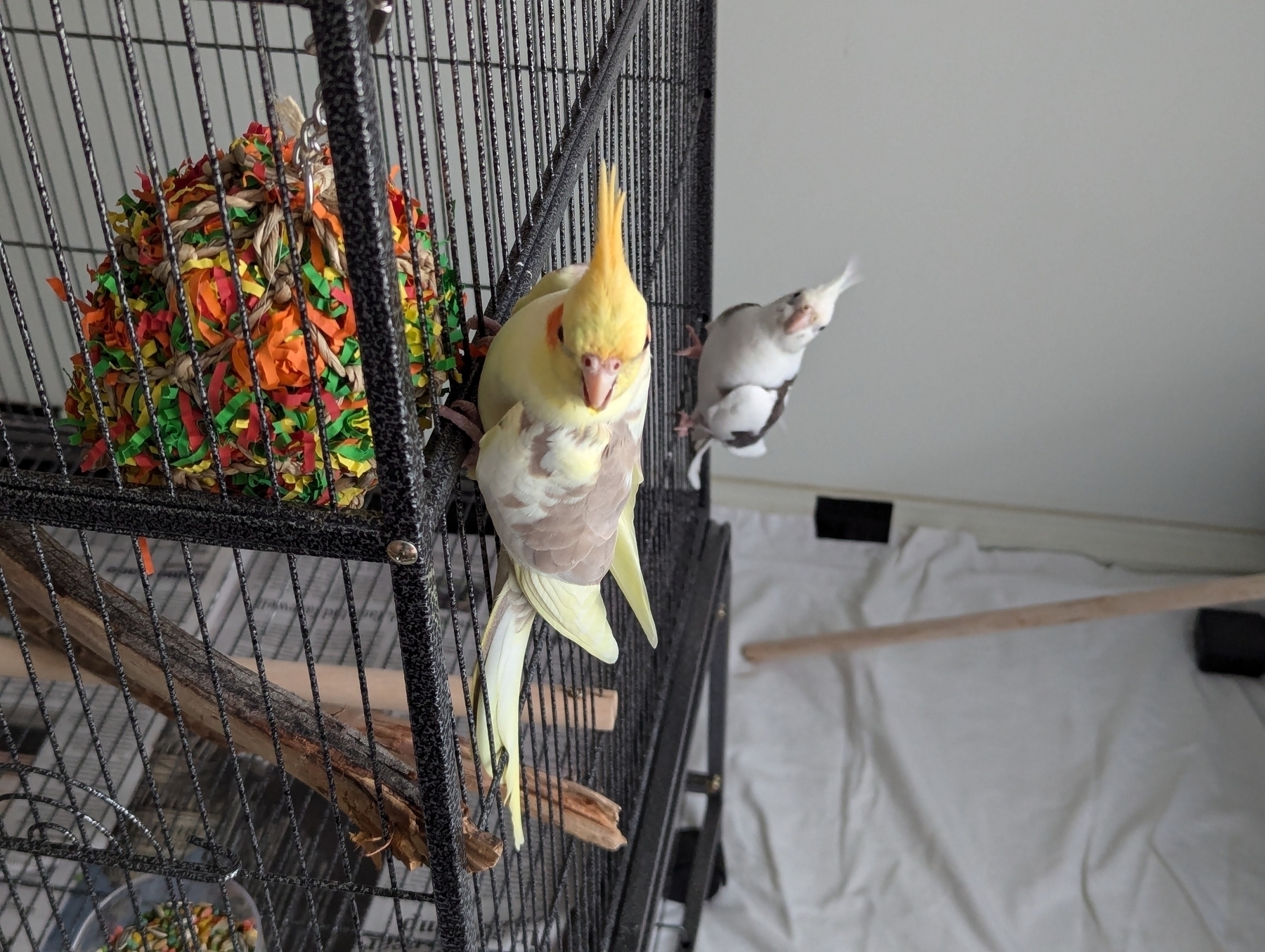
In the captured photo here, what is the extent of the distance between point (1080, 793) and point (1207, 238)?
2.57 feet

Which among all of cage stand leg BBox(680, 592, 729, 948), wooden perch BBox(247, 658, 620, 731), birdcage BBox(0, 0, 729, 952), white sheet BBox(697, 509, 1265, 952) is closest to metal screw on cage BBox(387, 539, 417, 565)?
birdcage BBox(0, 0, 729, 952)

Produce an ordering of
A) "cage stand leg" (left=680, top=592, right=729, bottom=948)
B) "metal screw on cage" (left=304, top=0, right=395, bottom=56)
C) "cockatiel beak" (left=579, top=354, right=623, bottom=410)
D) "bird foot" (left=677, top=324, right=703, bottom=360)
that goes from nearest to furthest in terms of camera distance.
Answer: "metal screw on cage" (left=304, top=0, right=395, bottom=56), "cockatiel beak" (left=579, top=354, right=623, bottom=410), "bird foot" (left=677, top=324, right=703, bottom=360), "cage stand leg" (left=680, top=592, right=729, bottom=948)

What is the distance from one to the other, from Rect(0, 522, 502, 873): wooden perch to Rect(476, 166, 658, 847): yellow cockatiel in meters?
0.06

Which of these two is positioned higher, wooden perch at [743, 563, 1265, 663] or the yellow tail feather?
the yellow tail feather

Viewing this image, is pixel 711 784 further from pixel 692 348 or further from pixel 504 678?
pixel 504 678

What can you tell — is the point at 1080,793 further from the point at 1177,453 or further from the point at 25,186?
the point at 25,186

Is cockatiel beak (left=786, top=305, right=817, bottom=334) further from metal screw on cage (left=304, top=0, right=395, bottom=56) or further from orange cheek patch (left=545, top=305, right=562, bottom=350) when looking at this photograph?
metal screw on cage (left=304, top=0, right=395, bottom=56)

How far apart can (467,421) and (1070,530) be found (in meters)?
1.57

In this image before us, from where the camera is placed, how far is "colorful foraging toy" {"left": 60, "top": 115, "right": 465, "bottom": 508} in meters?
0.45

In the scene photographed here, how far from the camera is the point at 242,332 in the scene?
1.45ft

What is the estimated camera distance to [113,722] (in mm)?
1254

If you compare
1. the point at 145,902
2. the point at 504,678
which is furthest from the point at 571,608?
the point at 145,902

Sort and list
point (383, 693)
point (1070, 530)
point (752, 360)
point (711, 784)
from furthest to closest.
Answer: point (1070, 530) → point (711, 784) → point (752, 360) → point (383, 693)

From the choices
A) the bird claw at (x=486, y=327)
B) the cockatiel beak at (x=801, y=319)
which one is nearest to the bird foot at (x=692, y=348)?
the cockatiel beak at (x=801, y=319)
